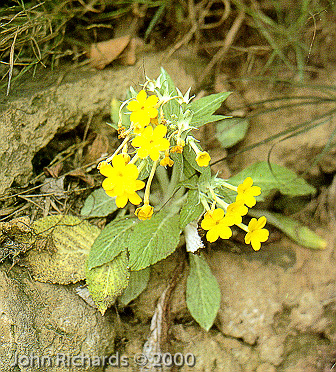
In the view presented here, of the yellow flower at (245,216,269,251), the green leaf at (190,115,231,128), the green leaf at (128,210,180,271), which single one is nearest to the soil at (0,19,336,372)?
the green leaf at (128,210,180,271)

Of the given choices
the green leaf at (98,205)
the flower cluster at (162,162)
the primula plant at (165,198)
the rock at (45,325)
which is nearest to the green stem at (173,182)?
the primula plant at (165,198)

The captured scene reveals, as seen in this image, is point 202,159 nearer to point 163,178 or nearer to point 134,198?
point 134,198

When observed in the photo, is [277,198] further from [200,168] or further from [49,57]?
[49,57]

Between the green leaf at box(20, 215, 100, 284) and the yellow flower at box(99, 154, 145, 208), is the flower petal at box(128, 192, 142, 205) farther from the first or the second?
the green leaf at box(20, 215, 100, 284)

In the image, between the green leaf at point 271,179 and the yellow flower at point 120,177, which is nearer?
the yellow flower at point 120,177

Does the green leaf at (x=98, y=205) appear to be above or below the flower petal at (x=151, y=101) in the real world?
below

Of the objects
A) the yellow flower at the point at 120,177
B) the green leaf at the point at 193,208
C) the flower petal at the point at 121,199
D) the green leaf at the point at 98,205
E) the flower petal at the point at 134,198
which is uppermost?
the yellow flower at the point at 120,177

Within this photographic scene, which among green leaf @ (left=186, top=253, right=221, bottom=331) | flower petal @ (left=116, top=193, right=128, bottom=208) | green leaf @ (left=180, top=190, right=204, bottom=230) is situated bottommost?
green leaf @ (left=186, top=253, right=221, bottom=331)

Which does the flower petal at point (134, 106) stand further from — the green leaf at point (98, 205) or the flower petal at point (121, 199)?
the green leaf at point (98, 205)
